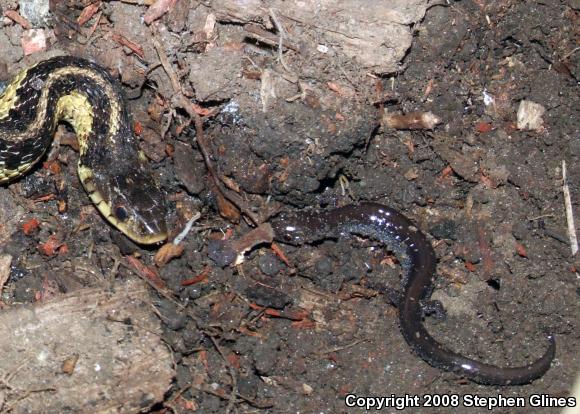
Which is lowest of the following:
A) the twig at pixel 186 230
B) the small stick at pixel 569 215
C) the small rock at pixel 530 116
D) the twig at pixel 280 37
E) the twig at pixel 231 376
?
the twig at pixel 231 376

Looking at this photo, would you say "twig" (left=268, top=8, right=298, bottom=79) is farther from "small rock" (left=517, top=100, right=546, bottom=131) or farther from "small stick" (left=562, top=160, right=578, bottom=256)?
"small stick" (left=562, top=160, right=578, bottom=256)

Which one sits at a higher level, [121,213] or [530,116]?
[530,116]

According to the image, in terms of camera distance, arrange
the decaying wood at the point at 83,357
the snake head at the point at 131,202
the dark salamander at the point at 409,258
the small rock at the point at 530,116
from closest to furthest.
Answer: the decaying wood at the point at 83,357, the dark salamander at the point at 409,258, the snake head at the point at 131,202, the small rock at the point at 530,116

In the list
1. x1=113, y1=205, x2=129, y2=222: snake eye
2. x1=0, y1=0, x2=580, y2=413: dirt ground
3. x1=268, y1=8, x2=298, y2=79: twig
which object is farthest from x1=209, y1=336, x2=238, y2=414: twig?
x1=268, y1=8, x2=298, y2=79: twig

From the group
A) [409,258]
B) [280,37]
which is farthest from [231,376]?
[280,37]

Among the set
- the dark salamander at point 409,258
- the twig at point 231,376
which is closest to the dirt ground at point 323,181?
Result: the twig at point 231,376

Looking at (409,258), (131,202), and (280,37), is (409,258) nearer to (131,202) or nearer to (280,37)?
(280,37)

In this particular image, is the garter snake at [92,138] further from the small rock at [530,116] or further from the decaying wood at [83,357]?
the small rock at [530,116]
